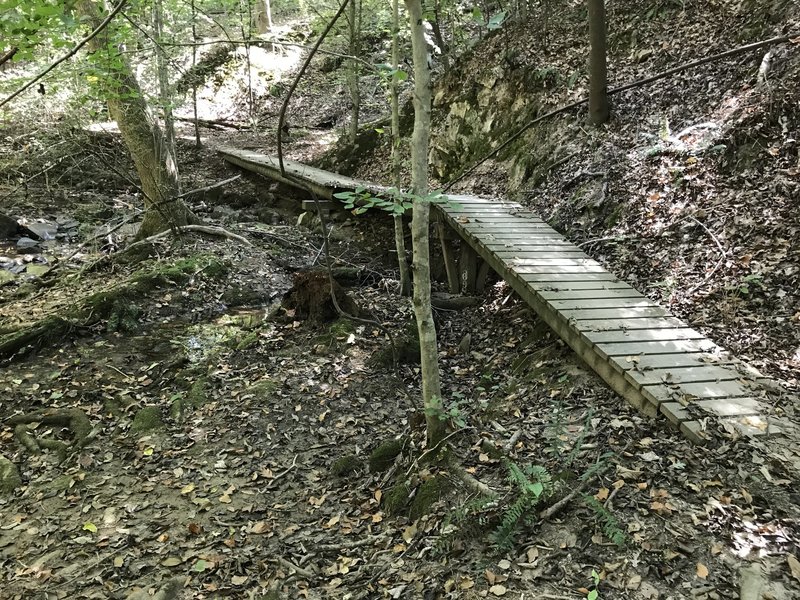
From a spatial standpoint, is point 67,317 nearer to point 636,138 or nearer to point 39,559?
point 39,559

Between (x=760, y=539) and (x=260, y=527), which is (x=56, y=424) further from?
(x=760, y=539)

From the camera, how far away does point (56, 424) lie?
5590 millimetres

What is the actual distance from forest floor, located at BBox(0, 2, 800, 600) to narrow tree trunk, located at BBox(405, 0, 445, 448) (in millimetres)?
405

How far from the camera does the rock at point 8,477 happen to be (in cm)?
483

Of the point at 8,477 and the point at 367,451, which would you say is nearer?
the point at 8,477

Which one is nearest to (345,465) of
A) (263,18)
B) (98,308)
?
(98,308)

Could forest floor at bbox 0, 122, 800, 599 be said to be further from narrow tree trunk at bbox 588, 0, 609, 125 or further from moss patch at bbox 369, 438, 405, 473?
narrow tree trunk at bbox 588, 0, 609, 125

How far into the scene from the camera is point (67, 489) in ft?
15.9

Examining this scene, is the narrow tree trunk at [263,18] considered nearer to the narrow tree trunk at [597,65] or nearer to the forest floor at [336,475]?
the forest floor at [336,475]

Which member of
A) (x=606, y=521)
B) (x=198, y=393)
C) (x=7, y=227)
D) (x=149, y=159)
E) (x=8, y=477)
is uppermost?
(x=149, y=159)

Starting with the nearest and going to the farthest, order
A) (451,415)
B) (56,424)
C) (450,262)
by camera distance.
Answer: (451,415) → (56,424) → (450,262)

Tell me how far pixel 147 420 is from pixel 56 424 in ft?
3.03

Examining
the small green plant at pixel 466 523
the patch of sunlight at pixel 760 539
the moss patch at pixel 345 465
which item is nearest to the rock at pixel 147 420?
the moss patch at pixel 345 465

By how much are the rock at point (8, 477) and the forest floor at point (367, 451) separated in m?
0.10
